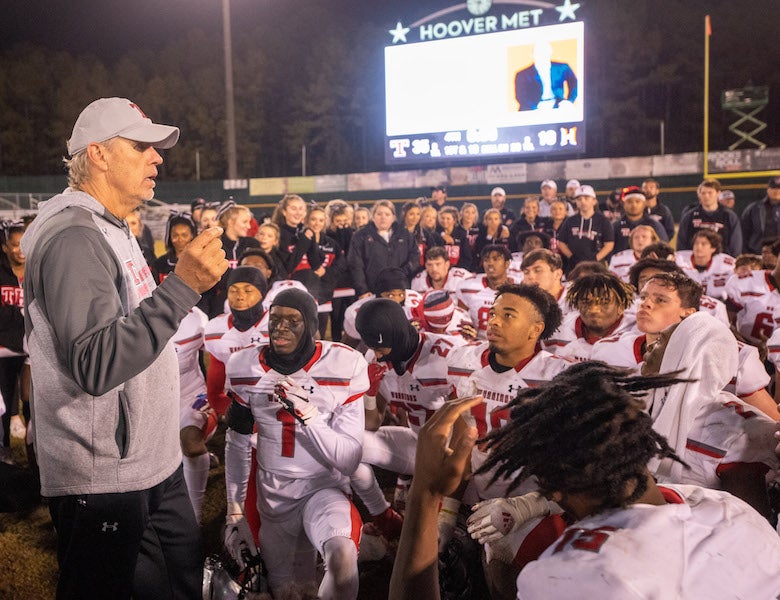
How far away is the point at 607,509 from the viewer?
5.70 ft

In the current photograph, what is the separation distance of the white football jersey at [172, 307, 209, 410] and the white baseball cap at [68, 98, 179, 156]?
2.85 m

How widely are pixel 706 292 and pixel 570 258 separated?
6.92 feet

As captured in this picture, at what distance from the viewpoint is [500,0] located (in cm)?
2255

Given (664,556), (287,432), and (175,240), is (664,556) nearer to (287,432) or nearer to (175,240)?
(287,432)

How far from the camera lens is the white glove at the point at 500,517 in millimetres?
2676

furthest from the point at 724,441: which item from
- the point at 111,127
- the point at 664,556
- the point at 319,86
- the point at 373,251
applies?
the point at 319,86

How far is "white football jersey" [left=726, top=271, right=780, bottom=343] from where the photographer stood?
20.7ft

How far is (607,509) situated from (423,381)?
2841 mm

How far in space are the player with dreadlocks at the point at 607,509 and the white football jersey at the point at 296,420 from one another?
1.88m

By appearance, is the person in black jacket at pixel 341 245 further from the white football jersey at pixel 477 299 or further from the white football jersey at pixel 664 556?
the white football jersey at pixel 664 556

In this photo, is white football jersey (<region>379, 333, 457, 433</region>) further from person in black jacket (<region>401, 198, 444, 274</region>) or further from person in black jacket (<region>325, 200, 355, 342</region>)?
person in black jacket (<region>401, 198, 444, 274</region>)

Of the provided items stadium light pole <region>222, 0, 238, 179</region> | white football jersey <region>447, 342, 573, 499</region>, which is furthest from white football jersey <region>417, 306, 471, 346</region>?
stadium light pole <region>222, 0, 238, 179</region>

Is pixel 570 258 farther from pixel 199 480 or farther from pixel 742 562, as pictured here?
pixel 742 562

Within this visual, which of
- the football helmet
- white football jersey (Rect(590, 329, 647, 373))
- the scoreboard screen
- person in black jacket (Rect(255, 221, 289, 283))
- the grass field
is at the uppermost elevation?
the scoreboard screen
